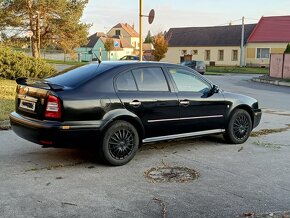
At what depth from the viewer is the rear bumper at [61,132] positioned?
212 inches

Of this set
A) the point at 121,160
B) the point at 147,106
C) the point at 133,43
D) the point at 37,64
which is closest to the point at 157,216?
the point at 121,160

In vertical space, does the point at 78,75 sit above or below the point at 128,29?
below

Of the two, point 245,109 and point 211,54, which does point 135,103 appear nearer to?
point 245,109

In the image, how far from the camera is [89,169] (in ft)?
18.6

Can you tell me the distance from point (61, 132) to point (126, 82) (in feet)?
4.22

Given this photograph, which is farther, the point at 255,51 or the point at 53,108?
the point at 255,51

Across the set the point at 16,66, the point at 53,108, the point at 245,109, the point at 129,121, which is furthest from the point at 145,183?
the point at 16,66

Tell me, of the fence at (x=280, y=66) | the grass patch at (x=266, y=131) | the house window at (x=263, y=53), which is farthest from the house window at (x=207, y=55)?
the grass patch at (x=266, y=131)

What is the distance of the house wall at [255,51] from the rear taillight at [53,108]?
53.1 metres

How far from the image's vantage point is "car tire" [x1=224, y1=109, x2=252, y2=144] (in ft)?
24.1

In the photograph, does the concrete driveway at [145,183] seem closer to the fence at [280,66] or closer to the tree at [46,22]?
the fence at [280,66]

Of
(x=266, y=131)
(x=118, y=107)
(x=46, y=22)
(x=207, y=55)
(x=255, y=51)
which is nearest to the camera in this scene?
(x=118, y=107)

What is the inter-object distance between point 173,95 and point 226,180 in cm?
175

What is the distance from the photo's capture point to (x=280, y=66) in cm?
2991
